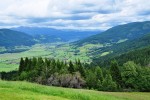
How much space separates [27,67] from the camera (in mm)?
143750

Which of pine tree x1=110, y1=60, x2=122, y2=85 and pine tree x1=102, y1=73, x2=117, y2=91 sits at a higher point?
pine tree x1=110, y1=60, x2=122, y2=85

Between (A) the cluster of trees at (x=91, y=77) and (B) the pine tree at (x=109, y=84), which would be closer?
(B) the pine tree at (x=109, y=84)

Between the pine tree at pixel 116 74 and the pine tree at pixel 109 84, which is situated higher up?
the pine tree at pixel 116 74

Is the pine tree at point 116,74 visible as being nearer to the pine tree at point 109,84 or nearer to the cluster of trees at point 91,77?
the cluster of trees at point 91,77


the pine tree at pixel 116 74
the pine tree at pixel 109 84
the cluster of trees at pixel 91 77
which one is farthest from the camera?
the pine tree at pixel 116 74

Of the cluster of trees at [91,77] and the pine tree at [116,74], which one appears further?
the pine tree at [116,74]

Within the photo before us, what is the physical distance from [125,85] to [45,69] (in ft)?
114

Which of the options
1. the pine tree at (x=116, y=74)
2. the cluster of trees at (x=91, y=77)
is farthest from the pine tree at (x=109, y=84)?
the pine tree at (x=116, y=74)

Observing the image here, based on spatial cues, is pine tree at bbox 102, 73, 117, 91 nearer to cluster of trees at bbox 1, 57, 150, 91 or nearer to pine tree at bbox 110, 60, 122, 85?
→ cluster of trees at bbox 1, 57, 150, 91

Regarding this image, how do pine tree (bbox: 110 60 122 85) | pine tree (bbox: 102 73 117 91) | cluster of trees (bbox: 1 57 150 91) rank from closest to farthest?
pine tree (bbox: 102 73 117 91) → cluster of trees (bbox: 1 57 150 91) → pine tree (bbox: 110 60 122 85)

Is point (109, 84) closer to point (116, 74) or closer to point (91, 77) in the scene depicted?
point (91, 77)

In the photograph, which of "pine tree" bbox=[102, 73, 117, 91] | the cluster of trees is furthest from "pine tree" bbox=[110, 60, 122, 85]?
"pine tree" bbox=[102, 73, 117, 91]

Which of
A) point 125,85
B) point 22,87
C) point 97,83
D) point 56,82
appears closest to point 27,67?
point 56,82

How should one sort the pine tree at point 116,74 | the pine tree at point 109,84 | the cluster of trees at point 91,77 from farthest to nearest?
the pine tree at point 116,74, the cluster of trees at point 91,77, the pine tree at point 109,84
